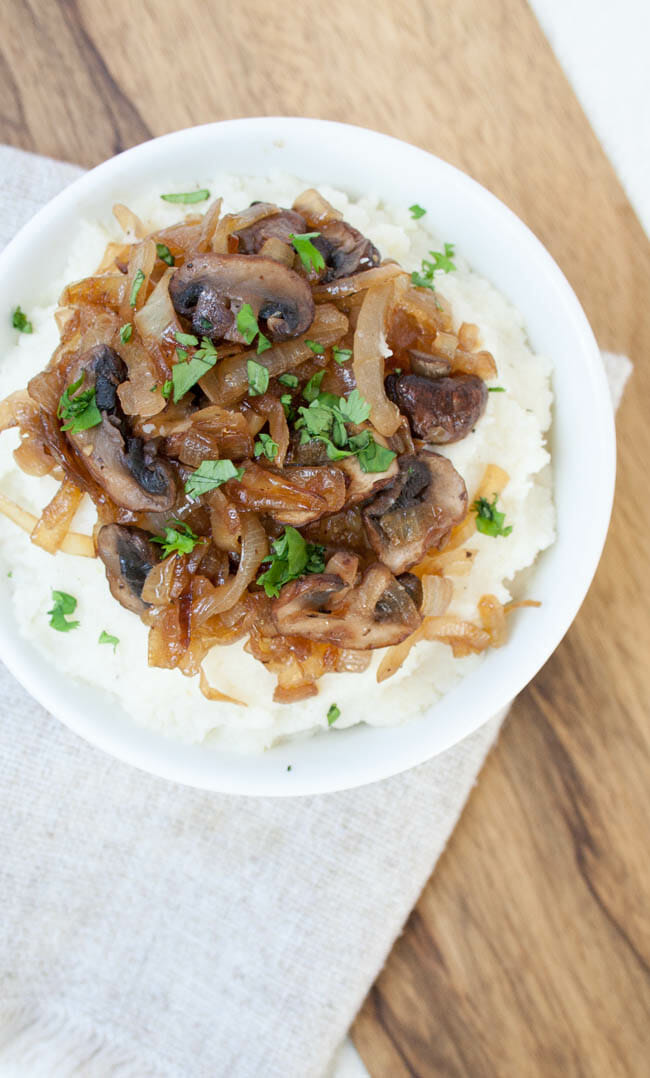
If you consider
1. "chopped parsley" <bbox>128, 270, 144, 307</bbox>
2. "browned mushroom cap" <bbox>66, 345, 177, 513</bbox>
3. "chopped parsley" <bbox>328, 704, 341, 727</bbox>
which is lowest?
"chopped parsley" <bbox>328, 704, 341, 727</bbox>

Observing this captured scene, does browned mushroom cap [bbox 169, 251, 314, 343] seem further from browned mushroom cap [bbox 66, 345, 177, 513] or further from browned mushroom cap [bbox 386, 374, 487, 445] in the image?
browned mushroom cap [bbox 386, 374, 487, 445]

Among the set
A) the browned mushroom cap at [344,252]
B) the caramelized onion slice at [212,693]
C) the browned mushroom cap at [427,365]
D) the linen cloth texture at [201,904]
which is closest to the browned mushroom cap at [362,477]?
the browned mushroom cap at [427,365]

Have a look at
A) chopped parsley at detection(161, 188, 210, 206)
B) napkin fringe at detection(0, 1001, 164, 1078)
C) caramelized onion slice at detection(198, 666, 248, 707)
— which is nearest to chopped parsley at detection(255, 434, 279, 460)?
caramelized onion slice at detection(198, 666, 248, 707)

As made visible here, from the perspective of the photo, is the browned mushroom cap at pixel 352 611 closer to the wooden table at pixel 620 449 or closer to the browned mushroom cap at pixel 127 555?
the browned mushroom cap at pixel 127 555

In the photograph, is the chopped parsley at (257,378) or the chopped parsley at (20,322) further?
the chopped parsley at (20,322)

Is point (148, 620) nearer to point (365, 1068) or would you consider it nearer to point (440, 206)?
point (440, 206)

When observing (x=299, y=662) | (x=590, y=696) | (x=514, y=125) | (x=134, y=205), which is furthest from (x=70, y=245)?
(x=590, y=696)
